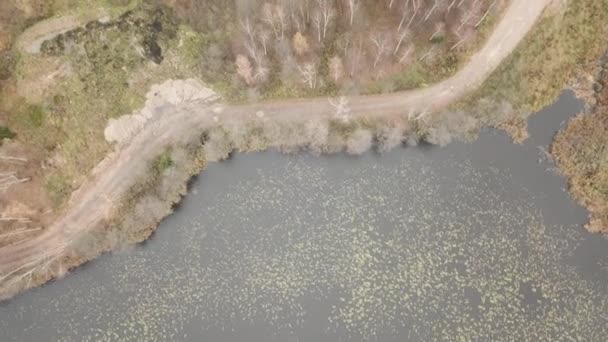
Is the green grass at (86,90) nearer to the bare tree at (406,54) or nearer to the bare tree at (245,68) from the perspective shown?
the bare tree at (245,68)

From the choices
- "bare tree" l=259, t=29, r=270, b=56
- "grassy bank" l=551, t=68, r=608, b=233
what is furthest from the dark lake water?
"bare tree" l=259, t=29, r=270, b=56

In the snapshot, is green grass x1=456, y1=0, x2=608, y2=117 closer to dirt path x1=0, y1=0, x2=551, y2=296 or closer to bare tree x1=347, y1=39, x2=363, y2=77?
dirt path x1=0, y1=0, x2=551, y2=296

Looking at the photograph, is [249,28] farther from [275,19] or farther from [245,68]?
[245,68]

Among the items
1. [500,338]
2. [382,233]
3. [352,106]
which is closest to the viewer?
[500,338]

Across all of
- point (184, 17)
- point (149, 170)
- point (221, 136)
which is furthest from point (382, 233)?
point (184, 17)

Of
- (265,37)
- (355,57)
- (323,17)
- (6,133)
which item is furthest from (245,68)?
(6,133)

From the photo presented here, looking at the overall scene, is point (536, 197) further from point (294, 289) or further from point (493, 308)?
point (294, 289)

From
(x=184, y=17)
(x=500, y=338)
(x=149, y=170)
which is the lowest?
(x=500, y=338)
